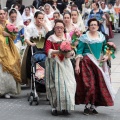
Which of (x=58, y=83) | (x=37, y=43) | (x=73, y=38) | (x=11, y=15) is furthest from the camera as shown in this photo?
(x=11, y=15)

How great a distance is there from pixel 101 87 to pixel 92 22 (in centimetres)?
107

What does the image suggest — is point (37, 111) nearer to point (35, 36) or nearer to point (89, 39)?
point (89, 39)

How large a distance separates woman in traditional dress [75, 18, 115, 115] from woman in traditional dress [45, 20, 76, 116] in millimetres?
197

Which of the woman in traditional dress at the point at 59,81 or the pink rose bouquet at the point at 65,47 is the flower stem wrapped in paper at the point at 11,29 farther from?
the pink rose bouquet at the point at 65,47

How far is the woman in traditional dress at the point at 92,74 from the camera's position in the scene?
28.3 feet

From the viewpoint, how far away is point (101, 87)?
8.62 m

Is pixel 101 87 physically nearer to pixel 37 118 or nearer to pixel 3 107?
pixel 37 118

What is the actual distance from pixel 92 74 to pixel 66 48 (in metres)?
0.65

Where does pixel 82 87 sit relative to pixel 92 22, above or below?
below

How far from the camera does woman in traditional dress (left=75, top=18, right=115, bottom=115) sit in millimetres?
8617

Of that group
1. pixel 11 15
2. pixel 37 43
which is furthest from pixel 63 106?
pixel 11 15

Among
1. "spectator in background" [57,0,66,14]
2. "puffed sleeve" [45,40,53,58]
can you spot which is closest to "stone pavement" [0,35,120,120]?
"puffed sleeve" [45,40,53,58]

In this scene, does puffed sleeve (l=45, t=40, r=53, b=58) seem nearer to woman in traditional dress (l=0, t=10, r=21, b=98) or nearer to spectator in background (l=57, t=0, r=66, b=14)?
woman in traditional dress (l=0, t=10, r=21, b=98)

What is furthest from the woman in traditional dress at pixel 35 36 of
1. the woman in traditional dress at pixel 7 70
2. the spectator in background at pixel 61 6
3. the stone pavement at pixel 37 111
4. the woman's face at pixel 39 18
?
the spectator in background at pixel 61 6
